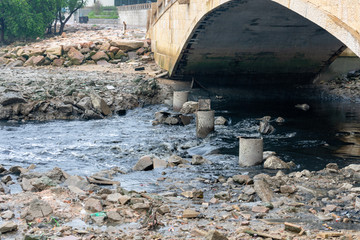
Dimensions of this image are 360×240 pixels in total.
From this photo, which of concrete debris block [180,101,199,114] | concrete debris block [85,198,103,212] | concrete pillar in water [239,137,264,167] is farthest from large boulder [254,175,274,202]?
concrete debris block [180,101,199,114]

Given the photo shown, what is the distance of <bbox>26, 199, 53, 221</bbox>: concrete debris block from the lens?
25.8 ft

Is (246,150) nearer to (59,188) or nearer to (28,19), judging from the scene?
(59,188)

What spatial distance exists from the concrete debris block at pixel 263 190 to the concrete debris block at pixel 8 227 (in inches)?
189

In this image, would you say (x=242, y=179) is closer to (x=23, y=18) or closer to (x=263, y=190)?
(x=263, y=190)

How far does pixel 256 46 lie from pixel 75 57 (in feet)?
39.1

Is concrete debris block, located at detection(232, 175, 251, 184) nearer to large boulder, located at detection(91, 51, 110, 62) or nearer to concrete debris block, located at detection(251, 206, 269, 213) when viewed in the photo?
concrete debris block, located at detection(251, 206, 269, 213)

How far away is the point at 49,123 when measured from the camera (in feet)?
63.2

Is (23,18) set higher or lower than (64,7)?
lower

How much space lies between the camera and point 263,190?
9711 mm

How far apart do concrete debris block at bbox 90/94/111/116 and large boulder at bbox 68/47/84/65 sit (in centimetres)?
983

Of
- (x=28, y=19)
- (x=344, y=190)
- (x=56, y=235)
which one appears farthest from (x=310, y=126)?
(x=28, y=19)

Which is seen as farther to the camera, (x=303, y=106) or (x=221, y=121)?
(x=303, y=106)

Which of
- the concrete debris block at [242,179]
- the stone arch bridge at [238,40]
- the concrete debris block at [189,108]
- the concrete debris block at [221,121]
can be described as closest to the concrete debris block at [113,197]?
the concrete debris block at [242,179]

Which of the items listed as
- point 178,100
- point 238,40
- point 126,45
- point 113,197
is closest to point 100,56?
point 126,45
